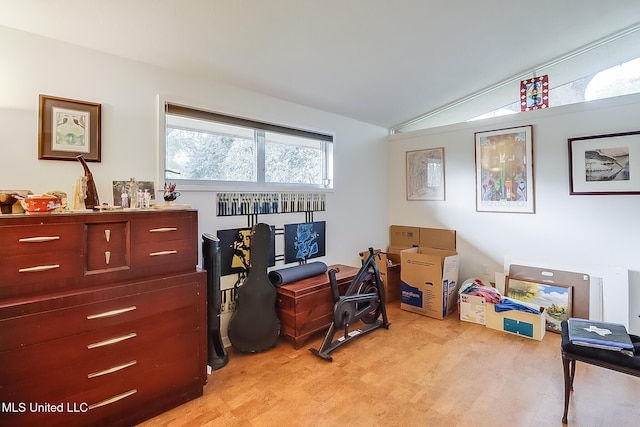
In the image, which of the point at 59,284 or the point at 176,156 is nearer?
the point at 59,284

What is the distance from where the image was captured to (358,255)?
4.16 meters

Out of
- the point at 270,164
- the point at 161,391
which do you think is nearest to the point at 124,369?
the point at 161,391

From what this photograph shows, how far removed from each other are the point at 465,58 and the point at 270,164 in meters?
2.23

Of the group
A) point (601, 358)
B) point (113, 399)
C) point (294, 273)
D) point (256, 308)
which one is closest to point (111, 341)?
point (113, 399)

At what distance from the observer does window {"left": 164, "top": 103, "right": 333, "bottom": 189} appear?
2.61m

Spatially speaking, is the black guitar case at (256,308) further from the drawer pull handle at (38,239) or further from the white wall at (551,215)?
the white wall at (551,215)

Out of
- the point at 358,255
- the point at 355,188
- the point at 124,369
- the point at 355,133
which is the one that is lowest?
the point at 124,369

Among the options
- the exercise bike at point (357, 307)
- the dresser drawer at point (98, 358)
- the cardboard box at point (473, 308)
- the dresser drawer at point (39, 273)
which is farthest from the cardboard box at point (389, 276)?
the dresser drawer at point (39, 273)

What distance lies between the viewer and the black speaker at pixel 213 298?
238 centimetres

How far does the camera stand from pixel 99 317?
1651 millimetres

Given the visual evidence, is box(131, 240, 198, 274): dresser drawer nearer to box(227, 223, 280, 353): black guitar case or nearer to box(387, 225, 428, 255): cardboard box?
box(227, 223, 280, 353): black guitar case

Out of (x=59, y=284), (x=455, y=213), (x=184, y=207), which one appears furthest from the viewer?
(x=455, y=213)

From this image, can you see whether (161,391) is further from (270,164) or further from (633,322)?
(633,322)

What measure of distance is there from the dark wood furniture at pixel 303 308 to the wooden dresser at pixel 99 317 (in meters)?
0.88
